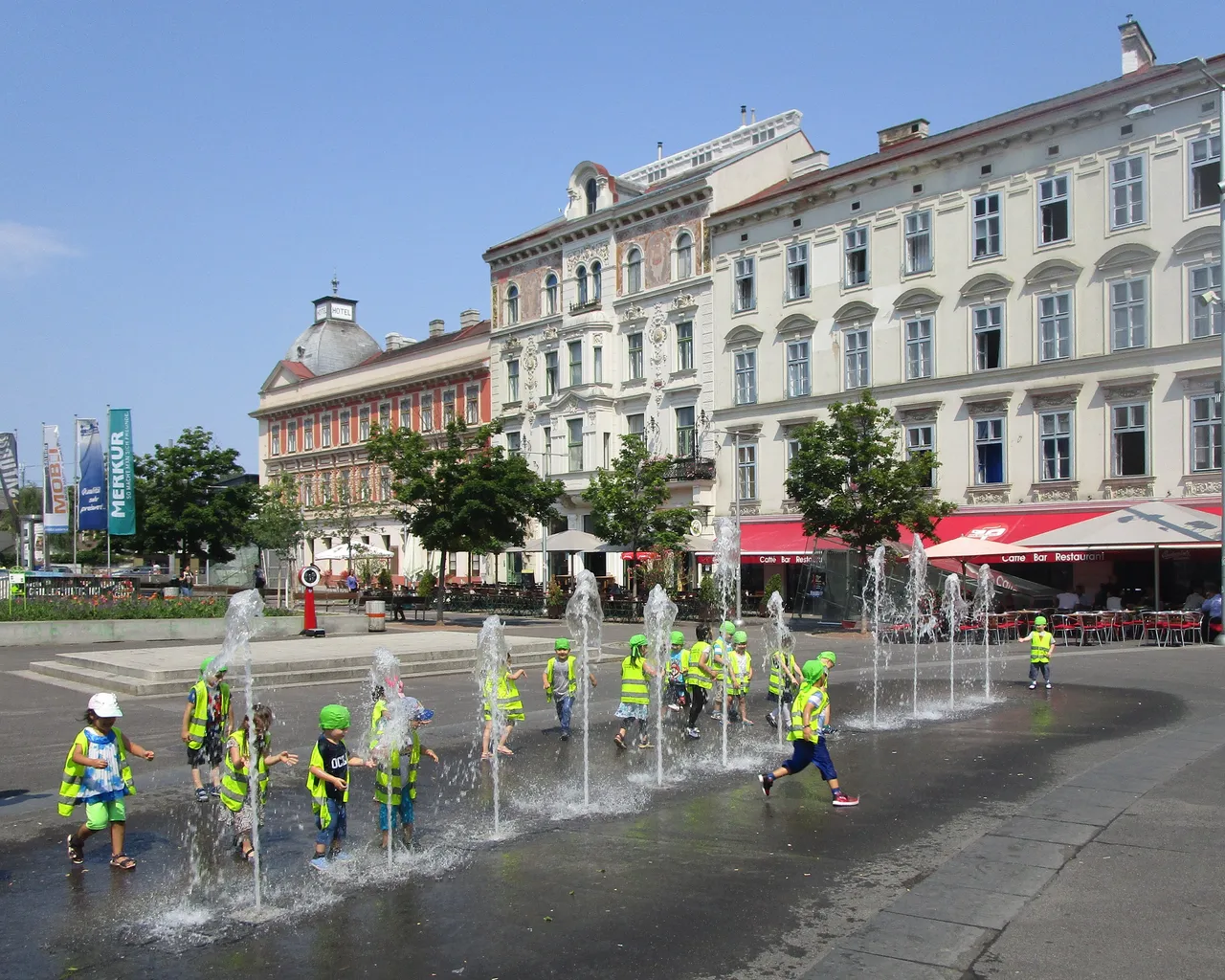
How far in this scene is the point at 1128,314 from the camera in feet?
104

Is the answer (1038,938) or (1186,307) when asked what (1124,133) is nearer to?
(1186,307)

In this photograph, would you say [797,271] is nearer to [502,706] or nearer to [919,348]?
[919,348]

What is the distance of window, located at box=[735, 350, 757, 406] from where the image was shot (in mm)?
42219

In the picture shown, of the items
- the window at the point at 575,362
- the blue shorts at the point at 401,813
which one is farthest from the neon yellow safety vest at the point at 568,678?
the window at the point at 575,362

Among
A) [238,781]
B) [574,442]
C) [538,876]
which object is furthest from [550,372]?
[538,876]

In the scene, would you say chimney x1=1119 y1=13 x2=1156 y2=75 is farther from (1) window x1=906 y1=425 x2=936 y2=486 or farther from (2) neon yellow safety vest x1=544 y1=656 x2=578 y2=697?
(2) neon yellow safety vest x1=544 y1=656 x2=578 y2=697

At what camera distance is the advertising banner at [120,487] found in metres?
39.6

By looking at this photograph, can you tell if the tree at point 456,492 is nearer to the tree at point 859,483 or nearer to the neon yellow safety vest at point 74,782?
the tree at point 859,483

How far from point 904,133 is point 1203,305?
1437 cm

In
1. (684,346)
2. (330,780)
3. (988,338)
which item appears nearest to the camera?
(330,780)

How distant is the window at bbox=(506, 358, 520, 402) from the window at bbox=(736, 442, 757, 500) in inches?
540

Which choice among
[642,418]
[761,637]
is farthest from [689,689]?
[642,418]

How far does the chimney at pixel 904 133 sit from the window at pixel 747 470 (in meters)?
12.1

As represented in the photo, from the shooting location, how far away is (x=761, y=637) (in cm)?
2956
